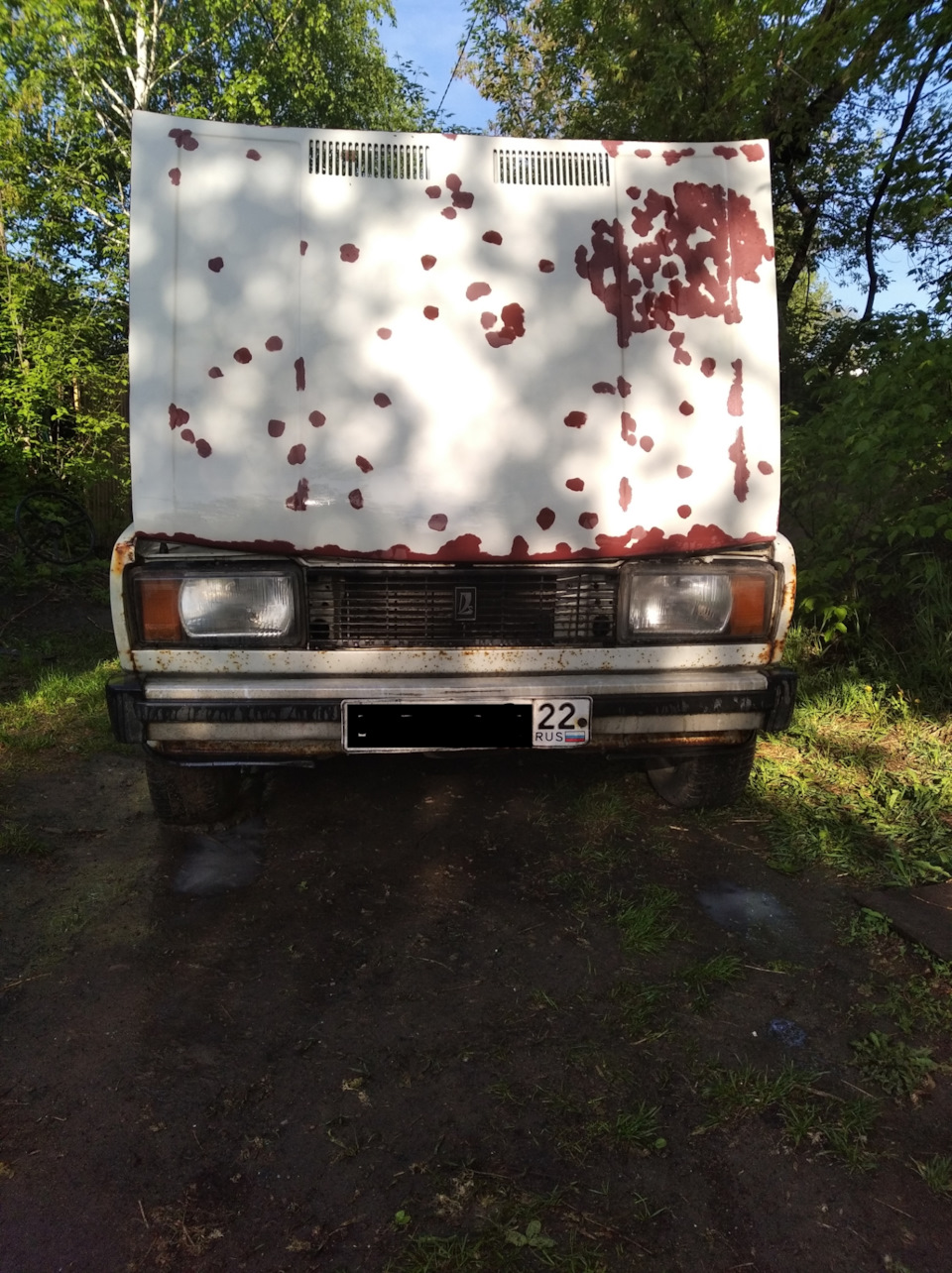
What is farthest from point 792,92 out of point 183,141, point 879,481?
point 183,141

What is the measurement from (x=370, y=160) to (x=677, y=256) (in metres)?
1.09

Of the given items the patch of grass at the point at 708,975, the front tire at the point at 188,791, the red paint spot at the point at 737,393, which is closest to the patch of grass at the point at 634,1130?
the patch of grass at the point at 708,975

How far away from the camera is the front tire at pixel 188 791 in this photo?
2.97 metres

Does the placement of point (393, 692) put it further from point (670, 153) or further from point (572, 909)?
point (670, 153)

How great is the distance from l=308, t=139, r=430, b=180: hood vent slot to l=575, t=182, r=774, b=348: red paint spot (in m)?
0.62

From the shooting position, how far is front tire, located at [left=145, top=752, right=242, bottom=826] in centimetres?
297

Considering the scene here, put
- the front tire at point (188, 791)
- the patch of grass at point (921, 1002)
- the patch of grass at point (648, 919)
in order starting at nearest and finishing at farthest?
the patch of grass at point (921, 1002), the patch of grass at point (648, 919), the front tire at point (188, 791)

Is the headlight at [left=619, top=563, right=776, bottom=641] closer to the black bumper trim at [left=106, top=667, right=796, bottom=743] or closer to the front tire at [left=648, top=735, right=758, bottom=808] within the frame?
the black bumper trim at [left=106, top=667, right=796, bottom=743]

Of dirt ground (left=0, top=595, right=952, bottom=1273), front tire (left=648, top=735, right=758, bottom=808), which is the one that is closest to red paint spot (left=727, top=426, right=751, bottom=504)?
front tire (left=648, top=735, right=758, bottom=808)

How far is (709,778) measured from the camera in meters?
3.20

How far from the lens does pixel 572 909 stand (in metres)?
2.66

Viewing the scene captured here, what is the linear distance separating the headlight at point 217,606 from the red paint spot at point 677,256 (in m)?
1.42

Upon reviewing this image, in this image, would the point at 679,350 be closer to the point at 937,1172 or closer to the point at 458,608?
the point at 458,608

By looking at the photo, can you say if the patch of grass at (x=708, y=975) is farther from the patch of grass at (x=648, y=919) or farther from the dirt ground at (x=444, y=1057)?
A: the patch of grass at (x=648, y=919)
